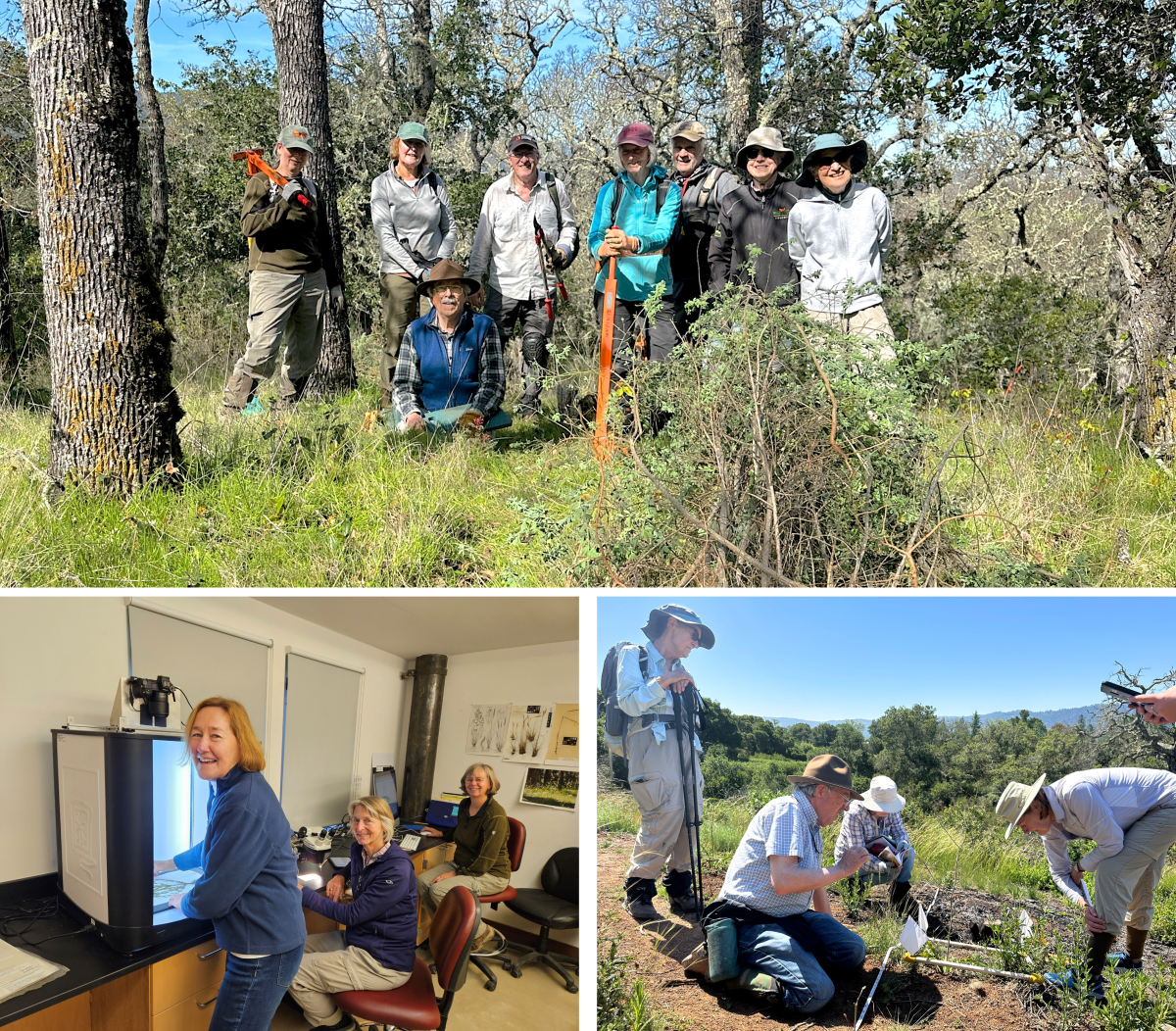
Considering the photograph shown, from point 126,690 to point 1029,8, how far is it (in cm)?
801

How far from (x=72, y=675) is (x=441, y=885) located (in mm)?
737

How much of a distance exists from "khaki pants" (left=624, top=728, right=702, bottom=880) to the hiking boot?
210 inches

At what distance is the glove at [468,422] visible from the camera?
17.8 ft

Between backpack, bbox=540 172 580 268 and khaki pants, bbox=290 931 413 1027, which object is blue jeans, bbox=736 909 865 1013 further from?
backpack, bbox=540 172 580 268

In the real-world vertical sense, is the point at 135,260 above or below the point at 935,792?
above

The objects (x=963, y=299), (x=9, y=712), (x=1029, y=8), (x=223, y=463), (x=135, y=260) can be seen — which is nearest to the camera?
(x=9, y=712)

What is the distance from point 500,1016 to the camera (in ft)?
5.02

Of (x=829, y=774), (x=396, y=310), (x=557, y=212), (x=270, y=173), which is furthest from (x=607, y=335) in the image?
(x=829, y=774)

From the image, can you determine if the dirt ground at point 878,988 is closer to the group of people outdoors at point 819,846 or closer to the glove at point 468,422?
the group of people outdoors at point 819,846

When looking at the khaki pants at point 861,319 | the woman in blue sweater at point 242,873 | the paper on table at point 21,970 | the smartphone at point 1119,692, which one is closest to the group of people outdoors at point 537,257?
the khaki pants at point 861,319

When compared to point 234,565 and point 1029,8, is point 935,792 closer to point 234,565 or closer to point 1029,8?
point 234,565

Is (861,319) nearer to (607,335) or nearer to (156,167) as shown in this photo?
(607,335)

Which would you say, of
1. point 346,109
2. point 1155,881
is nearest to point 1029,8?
point 1155,881

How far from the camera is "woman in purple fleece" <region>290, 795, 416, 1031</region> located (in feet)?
5.12
